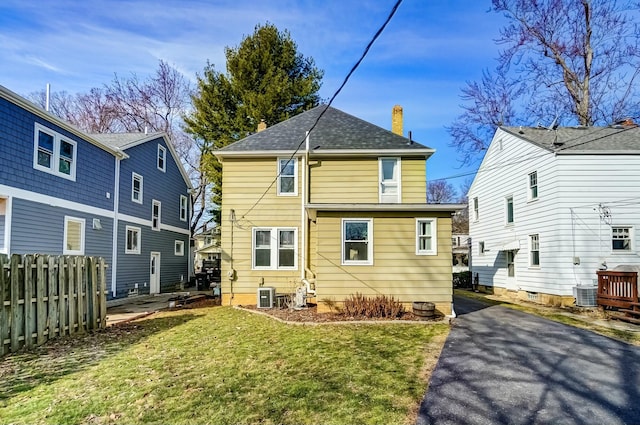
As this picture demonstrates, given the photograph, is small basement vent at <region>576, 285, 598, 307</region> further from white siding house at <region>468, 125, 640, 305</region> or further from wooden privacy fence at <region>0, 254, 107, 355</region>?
wooden privacy fence at <region>0, 254, 107, 355</region>

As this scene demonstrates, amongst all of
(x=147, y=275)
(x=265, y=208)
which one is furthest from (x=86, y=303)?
(x=147, y=275)

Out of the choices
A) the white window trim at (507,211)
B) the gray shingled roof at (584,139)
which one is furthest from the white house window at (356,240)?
the white window trim at (507,211)

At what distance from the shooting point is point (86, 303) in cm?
817

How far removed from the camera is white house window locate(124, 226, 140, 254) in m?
15.7

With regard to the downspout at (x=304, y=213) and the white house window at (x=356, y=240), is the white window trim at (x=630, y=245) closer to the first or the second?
the white house window at (x=356, y=240)

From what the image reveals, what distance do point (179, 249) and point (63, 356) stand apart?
51.5 feet

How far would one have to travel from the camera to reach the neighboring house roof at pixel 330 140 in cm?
1286

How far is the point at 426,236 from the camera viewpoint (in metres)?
10.4

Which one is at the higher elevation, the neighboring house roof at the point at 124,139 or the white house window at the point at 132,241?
the neighboring house roof at the point at 124,139

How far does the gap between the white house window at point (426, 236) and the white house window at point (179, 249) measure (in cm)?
1509

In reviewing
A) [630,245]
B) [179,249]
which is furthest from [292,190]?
[630,245]

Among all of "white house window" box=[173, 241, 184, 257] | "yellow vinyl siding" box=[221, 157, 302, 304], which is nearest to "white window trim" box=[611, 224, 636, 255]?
"yellow vinyl siding" box=[221, 157, 302, 304]

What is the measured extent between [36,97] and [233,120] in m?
15.6

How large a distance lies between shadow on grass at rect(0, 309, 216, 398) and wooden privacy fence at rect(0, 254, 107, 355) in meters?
0.24
